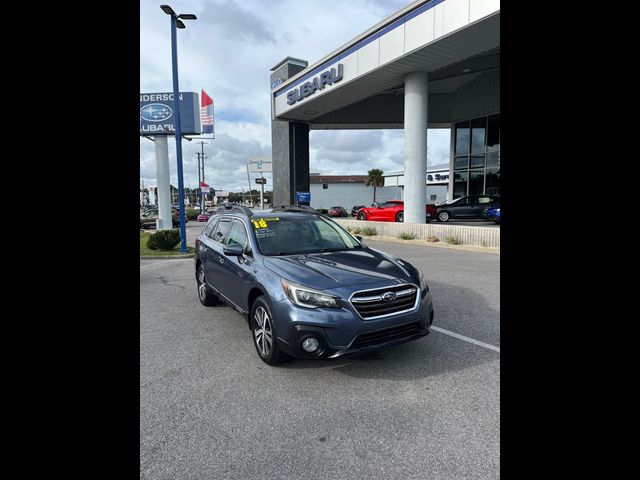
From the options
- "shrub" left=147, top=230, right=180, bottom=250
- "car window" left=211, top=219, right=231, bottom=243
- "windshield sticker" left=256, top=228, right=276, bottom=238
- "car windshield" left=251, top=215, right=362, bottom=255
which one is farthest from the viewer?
"shrub" left=147, top=230, right=180, bottom=250

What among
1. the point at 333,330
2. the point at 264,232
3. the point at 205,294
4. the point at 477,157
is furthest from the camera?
the point at 477,157

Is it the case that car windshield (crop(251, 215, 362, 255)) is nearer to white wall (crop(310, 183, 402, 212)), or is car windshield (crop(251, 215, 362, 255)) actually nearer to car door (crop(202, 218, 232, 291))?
car door (crop(202, 218, 232, 291))

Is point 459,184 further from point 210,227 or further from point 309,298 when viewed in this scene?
point 309,298

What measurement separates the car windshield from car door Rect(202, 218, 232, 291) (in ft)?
2.66

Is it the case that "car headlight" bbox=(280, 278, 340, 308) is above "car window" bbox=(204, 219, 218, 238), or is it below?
below

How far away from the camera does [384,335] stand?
3.64 metres

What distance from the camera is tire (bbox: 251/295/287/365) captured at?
3.86 metres

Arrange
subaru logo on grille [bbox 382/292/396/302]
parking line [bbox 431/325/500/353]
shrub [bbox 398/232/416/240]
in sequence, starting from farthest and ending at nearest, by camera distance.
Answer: shrub [bbox 398/232/416/240] → parking line [bbox 431/325/500/353] → subaru logo on grille [bbox 382/292/396/302]

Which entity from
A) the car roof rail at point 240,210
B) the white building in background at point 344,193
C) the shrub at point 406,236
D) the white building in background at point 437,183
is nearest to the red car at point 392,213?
the shrub at point 406,236

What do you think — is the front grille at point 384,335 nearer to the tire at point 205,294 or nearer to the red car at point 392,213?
the tire at point 205,294

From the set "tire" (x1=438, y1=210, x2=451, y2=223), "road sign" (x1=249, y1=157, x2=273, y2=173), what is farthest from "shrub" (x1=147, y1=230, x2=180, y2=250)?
"road sign" (x1=249, y1=157, x2=273, y2=173)

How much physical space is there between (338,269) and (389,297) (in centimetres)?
63

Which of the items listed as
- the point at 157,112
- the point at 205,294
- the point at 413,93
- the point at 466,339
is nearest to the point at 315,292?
the point at 466,339
